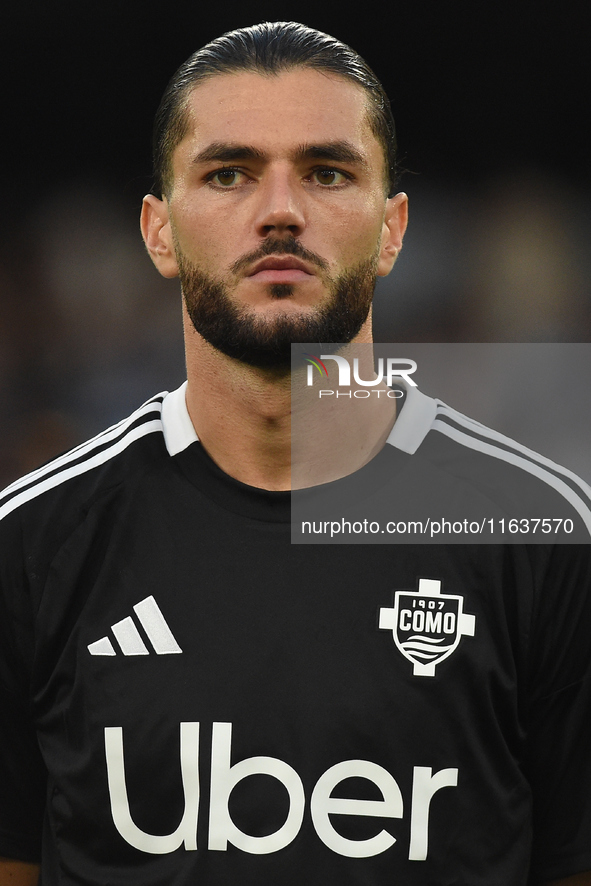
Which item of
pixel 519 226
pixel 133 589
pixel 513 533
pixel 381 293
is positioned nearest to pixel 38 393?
pixel 381 293

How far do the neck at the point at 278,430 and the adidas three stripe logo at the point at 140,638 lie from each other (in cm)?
21

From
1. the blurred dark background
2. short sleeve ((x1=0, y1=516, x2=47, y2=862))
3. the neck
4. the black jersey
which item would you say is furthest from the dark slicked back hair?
the blurred dark background

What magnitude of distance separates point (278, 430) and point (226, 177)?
0.32 meters

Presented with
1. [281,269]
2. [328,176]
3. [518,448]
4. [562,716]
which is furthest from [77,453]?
[562,716]

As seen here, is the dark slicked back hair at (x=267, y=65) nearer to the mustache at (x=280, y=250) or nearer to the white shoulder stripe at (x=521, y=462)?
the mustache at (x=280, y=250)

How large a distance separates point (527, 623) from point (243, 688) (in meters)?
0.34

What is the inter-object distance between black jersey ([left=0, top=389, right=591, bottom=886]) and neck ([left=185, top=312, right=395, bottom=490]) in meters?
0.04

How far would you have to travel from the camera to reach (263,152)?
110 cm

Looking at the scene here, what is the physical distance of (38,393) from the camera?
110 inches

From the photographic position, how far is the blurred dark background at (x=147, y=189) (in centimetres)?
257

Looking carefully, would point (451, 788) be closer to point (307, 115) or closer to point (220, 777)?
point (220, 777)

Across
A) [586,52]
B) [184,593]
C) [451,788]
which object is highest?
[586,52]

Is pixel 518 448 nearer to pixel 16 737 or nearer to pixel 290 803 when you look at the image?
pixel 290 803

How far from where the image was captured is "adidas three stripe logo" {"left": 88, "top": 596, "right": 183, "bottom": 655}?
3.52 feet
